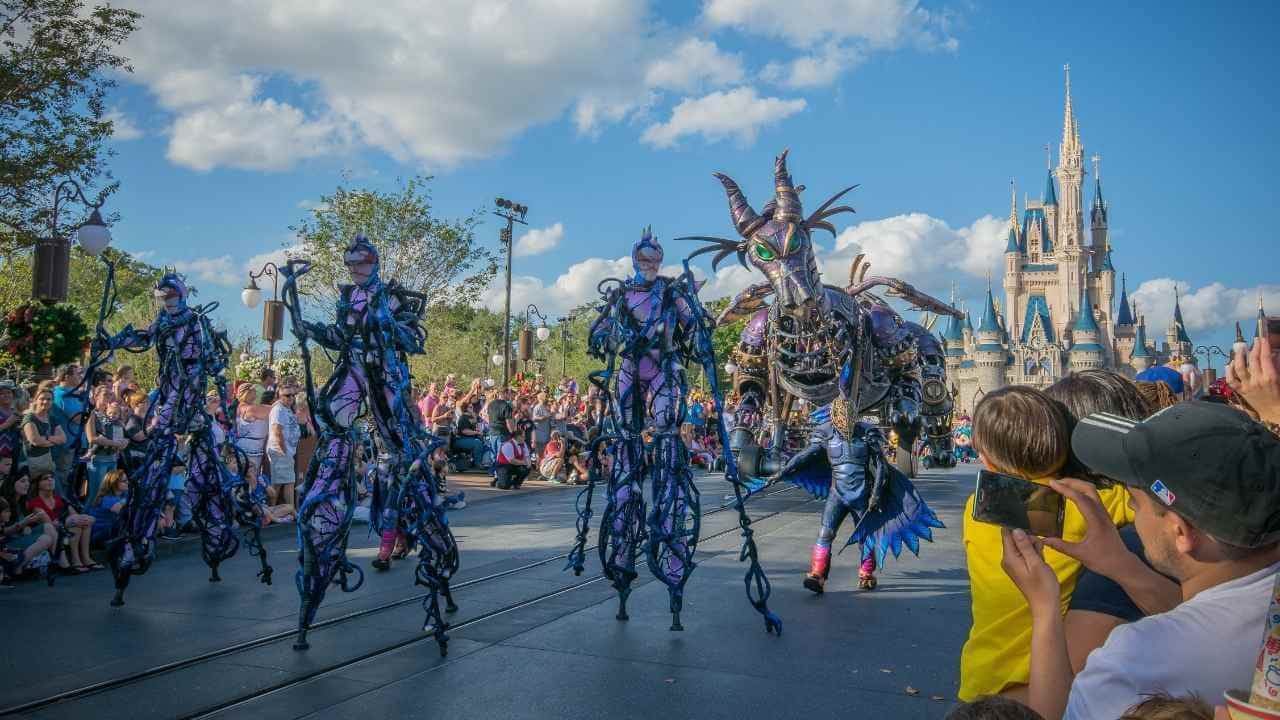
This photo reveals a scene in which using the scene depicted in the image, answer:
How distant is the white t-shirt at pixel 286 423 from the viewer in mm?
10797

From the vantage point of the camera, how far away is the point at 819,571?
22.4 ft

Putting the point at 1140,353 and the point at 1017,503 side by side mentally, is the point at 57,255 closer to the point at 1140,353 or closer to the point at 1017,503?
the point at 1017,503

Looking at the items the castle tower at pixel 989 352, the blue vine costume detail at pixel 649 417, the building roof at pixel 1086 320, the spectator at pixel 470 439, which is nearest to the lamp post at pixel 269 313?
the spectator at pixel 470 439

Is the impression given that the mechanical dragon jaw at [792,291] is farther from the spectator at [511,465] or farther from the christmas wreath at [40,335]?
the spectator at [511,465]

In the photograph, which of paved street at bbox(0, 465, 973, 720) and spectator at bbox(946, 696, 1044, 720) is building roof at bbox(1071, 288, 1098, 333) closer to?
paved street at bbox(0, 465, 973, 720)

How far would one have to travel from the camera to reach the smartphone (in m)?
2.04

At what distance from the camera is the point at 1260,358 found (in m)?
2.69

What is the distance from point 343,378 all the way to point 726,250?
4.12m

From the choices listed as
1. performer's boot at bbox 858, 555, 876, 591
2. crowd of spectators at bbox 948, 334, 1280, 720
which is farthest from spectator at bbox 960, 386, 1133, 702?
performer's boot at bbox 858, 555, 876, 591

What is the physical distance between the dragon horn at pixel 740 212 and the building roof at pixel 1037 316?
10228 cm

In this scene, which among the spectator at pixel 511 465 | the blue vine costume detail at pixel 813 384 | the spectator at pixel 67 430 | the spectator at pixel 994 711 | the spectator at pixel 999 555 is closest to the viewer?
the spectator at pixel 994 711

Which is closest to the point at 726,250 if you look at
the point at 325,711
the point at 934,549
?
the point at 934,549

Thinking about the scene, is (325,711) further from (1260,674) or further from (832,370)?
(832,370)

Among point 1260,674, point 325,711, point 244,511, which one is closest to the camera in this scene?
point 1260,674
